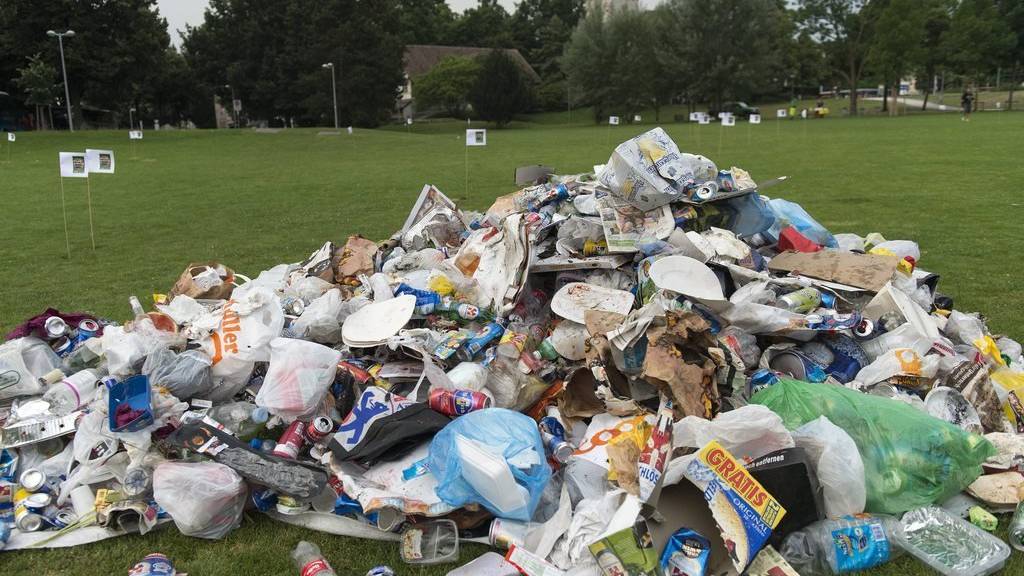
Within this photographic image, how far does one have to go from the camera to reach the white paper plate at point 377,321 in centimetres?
392

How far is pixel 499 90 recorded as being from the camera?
146 feet

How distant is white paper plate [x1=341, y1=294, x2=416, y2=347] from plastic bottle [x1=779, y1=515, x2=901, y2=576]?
7.37 ft

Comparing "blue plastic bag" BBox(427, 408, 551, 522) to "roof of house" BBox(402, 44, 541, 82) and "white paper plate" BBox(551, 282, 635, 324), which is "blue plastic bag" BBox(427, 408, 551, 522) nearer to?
"white paper plate" BBox(551, 282, 635, 324)

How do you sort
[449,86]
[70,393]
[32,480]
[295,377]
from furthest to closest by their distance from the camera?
[449,86] → [70,393] → [295,377] → [32,480]

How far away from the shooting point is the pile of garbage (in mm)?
2682

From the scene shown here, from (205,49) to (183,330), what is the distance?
52332 mm

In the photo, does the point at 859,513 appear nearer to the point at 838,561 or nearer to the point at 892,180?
the point at 838,561

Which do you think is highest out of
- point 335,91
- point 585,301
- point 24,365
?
point 335,91

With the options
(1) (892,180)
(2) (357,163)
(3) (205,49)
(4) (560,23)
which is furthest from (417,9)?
(1) (892,180)

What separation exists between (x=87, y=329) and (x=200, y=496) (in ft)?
7.21

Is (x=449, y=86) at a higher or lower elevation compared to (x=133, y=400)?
higher

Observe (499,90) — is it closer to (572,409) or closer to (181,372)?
(181,372)

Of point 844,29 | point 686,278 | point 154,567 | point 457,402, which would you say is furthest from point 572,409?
point 844,29

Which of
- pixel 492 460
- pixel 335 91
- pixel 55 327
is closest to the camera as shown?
pixel 492 460
